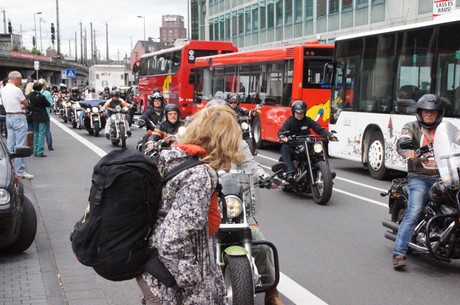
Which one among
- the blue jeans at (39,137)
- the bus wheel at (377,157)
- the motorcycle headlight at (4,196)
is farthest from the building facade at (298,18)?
the motorcycle headlight at (4,196)

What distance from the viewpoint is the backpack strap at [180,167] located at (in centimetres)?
314

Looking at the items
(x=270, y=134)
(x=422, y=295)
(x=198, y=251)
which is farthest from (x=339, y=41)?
(x=198, y=251)

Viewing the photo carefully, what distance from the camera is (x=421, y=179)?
653cm

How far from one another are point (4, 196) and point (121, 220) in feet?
13.1

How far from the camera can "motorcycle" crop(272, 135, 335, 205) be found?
10352 millimetres

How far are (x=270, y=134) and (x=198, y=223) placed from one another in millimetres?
16846

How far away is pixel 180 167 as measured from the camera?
3.15 metres

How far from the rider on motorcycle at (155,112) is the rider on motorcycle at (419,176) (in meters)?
5.46

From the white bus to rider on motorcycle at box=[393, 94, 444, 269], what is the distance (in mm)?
5074

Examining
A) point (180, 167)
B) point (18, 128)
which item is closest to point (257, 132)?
point (18, 128)

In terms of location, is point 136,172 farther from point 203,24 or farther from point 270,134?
point 203,24

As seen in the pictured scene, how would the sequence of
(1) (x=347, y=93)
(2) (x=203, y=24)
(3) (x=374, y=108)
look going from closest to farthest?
1. (3) (x=374, y=108)
2. (1) (x=347, y=93)
3. (2) (x=203, y=24)

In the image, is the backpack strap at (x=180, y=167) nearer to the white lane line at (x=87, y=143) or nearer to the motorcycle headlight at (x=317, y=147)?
the motorcycle headlight at (x=317, y=147)

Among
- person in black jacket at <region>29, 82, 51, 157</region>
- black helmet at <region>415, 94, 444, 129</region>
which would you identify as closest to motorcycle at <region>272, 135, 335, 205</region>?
black helmet at <region>415, 94, 444, 129</region>
